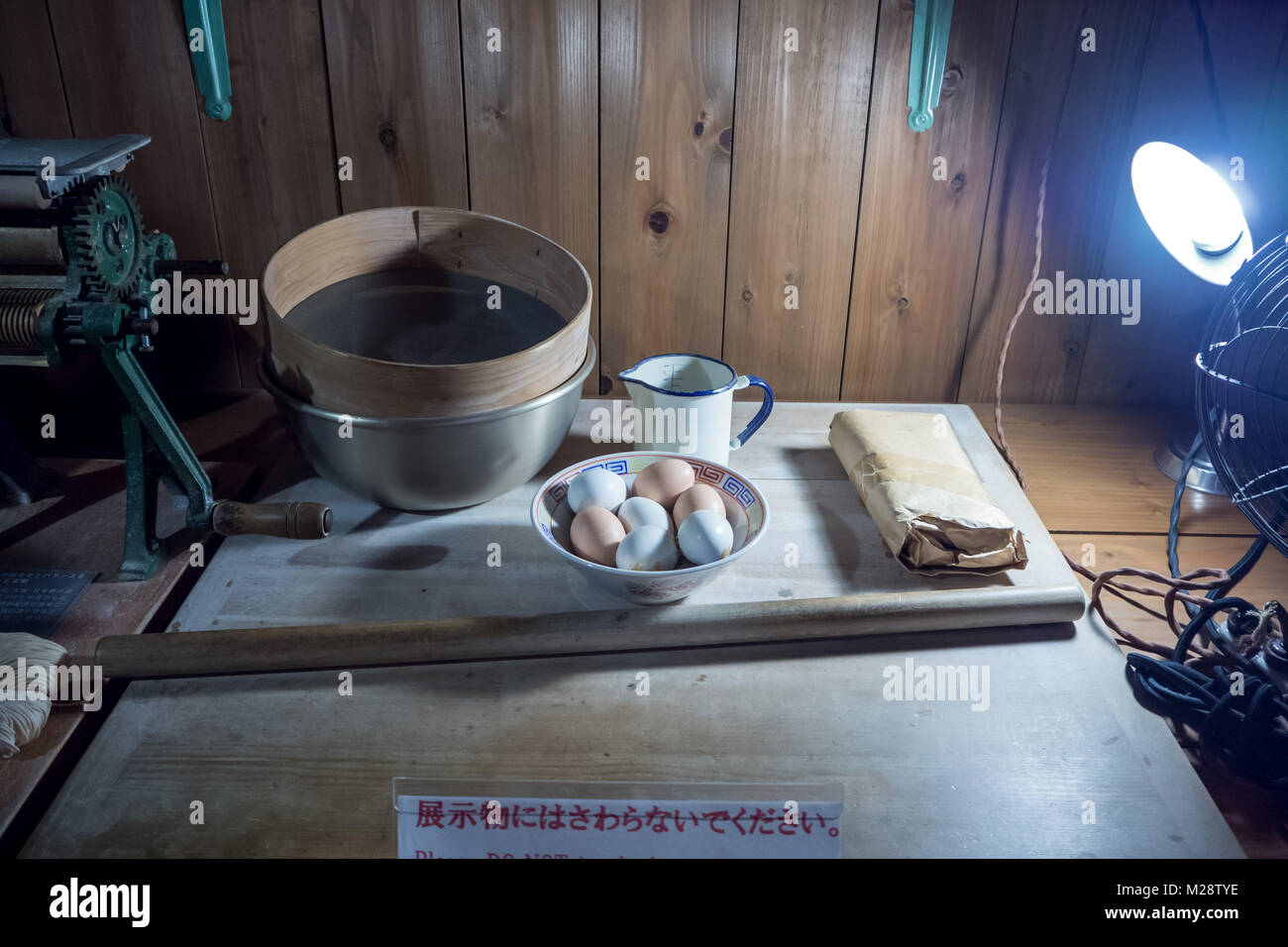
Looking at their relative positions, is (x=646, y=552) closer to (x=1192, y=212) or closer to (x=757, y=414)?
(x=757, y=414)

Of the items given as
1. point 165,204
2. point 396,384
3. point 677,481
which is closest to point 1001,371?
point 677,481

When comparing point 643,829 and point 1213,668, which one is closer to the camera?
point 643,829

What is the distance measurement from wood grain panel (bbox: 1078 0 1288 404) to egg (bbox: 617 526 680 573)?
0.77m

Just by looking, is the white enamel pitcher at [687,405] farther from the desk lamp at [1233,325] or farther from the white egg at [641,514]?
the desk lamp at [1233,325]

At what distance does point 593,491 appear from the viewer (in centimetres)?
89

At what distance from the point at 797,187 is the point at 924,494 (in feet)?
1.58

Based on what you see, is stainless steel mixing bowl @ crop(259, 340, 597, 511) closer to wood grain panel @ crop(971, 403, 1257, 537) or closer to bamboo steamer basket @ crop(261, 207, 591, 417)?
bamboo steamer basket @ crop(261, 207, 591, 417)

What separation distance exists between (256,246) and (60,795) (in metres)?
0.78

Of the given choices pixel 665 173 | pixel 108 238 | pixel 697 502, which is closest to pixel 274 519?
pixel 108 238

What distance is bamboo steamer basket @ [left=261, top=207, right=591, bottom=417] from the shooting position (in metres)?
0.88

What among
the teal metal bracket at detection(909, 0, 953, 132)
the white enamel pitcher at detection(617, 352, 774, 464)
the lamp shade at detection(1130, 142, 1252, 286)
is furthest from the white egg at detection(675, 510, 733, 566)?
the teal metal bracket at detection(909, 0, 953, 132)
